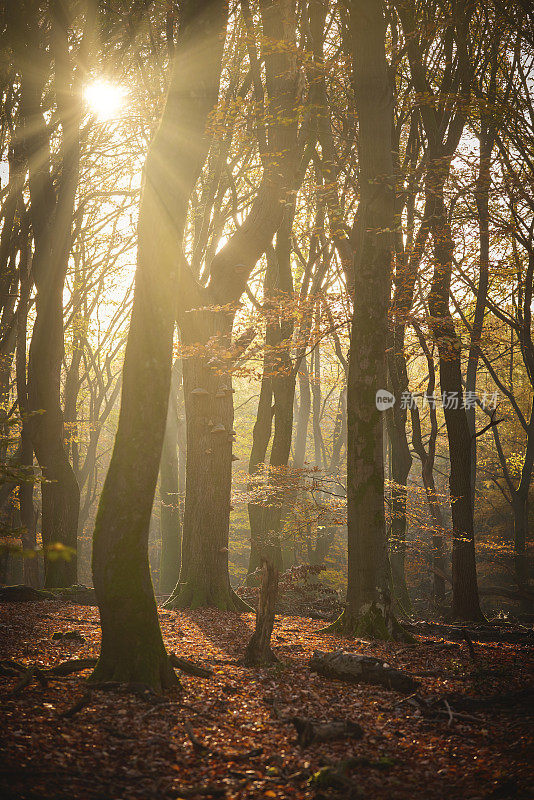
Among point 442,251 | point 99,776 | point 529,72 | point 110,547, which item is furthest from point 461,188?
point 99,776

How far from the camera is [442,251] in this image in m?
11.9

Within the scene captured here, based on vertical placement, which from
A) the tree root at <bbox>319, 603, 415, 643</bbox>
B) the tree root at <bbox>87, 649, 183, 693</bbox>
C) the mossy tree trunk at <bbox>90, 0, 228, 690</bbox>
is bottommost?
the tree root at <bbox>319, 603, 415, 643</bbox>

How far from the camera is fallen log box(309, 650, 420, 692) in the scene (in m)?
5.55

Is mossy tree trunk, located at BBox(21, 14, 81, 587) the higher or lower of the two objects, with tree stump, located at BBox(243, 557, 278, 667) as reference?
higher

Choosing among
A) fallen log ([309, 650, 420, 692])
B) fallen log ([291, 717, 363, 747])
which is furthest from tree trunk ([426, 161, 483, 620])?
fallen log ([291, 717, 363, 747])

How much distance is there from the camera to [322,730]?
426 centimetres

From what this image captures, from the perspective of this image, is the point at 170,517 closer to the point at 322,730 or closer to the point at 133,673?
the point at 133,673

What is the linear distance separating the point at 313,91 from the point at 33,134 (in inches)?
235

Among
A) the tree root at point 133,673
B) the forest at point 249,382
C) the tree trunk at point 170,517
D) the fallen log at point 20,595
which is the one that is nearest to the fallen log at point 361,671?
the forest at point 249,382

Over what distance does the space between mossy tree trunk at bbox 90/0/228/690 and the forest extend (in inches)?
0.9

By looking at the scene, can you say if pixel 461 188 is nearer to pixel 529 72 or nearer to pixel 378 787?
pixel 529 72

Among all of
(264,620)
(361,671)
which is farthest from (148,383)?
(361,671)

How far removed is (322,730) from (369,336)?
5.51m

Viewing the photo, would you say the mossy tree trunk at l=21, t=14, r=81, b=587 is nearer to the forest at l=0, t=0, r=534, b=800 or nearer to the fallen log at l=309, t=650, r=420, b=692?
the forest at l=0, t=0, r=534, b=800
